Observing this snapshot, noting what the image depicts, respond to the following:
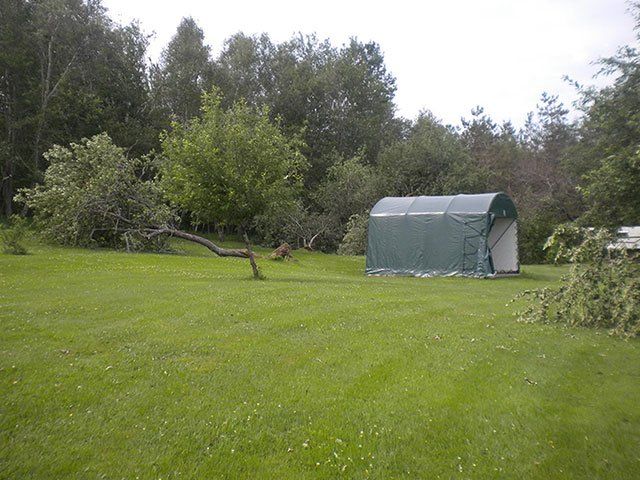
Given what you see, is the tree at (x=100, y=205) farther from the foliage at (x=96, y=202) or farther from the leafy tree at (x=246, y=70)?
the leafy tree at (x=246, y=70)

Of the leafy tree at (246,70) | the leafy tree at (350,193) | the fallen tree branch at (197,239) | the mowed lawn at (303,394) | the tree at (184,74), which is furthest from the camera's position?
the leafy tree at (246,70)

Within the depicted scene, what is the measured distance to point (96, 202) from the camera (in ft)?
70.2

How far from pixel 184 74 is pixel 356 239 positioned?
20902mm

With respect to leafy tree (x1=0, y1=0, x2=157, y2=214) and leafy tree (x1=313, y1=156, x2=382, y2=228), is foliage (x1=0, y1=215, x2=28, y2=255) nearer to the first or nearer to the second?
leafy tree (x1=0, y1=0, x2=157, y2=214)

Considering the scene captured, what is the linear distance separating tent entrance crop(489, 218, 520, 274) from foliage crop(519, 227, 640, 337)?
525 inches

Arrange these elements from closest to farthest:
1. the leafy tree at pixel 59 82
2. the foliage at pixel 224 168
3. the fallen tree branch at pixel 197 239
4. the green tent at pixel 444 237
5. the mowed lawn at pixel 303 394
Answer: the mowed lawn at pixel 303 394
the foliage at pixel 224 168
the fallen tree branch at pixel 197 239
the green tent at pixel 444 237
the leafy tree at pixel 59 82

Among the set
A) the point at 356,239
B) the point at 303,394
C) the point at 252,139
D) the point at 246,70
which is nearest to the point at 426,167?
the point at 356,239

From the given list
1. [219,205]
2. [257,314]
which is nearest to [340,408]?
[257,314]

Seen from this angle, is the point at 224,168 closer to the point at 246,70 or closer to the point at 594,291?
the point at 594,291

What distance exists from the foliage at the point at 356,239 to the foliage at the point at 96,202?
13613 millimetres

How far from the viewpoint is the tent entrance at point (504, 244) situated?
76.8 ft

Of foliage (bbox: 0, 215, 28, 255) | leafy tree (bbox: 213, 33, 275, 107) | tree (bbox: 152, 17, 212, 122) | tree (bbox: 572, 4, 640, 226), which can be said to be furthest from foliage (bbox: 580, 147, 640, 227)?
leafy tree (bbox: 213, 33, 275, 107)

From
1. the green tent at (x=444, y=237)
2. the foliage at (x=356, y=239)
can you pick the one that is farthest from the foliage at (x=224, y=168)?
the foliage at (x=356, y=239)

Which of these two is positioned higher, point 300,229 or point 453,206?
point 453,206
